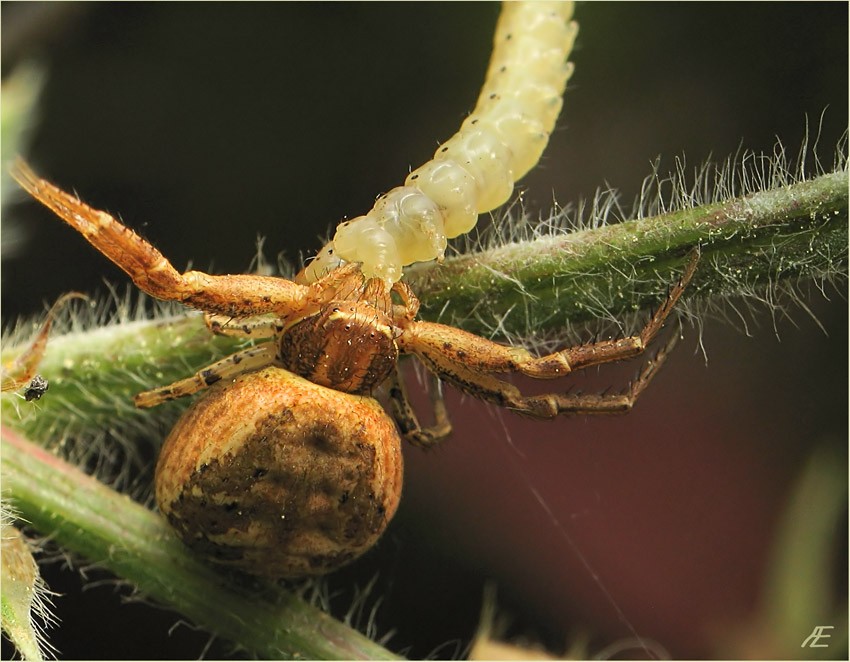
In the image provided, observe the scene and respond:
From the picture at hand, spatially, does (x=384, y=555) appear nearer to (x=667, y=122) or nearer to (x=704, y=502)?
(x=704, y=502)

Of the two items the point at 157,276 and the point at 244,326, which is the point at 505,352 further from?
the point at 157,276

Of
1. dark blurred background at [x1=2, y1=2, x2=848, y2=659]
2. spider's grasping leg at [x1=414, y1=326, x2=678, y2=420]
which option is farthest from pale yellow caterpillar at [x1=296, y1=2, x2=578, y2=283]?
dark blurred background at [x1=2, y1=2, x2=848, y2=659]

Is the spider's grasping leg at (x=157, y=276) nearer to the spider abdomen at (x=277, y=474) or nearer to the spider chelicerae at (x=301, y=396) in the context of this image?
the spider chelicerae at (x=301, y=396)

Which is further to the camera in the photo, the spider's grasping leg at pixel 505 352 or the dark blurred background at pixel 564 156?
the dark blurred background at pixel 564 156

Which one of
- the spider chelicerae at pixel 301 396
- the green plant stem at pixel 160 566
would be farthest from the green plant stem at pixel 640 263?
the green plant stem at pixel 160 566

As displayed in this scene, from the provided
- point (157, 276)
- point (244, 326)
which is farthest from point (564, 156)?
point (157, 276)

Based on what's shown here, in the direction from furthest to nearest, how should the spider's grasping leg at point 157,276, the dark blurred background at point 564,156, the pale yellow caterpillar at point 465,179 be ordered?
the dark blurred background at point 564,156 → the pale yellow caterpillar at point 465,179 → the spider's grasping leg at point 157,276

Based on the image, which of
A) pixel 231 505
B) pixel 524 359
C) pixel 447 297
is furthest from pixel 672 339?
pixel 231 505

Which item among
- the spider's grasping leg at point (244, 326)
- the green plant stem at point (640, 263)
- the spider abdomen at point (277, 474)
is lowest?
the spider abdomen at point (277, 474)

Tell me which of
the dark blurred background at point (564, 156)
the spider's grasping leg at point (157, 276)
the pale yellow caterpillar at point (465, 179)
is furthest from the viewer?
the dark blurred background at point (564, 156)
